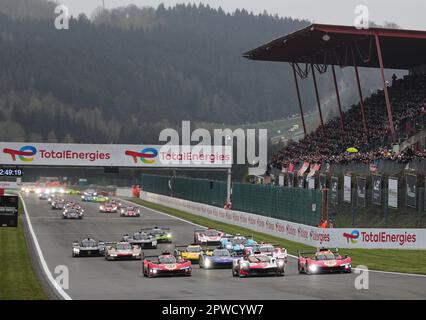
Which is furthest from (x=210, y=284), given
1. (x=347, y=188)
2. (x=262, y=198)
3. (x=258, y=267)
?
(x=262, y=198)

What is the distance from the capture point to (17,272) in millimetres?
36719

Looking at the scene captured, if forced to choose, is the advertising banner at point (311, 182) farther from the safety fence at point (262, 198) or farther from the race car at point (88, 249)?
the race car at point (88, 249)

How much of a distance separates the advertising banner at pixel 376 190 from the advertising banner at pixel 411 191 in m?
2.24

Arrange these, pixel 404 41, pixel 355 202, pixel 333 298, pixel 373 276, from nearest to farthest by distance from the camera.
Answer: pixel 333 298 → pixel 373 276 → pixel 355 202 → pixel 404 41

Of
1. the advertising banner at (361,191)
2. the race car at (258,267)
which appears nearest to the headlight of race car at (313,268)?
the race car at (258,267)

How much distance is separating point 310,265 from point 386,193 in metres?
15.3

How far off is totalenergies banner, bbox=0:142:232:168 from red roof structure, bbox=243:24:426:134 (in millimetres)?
10677

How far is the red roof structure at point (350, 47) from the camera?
6744 cm

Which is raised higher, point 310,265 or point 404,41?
point 404,41

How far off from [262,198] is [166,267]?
3126 cm

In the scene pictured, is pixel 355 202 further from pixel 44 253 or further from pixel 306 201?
pixel 44 253

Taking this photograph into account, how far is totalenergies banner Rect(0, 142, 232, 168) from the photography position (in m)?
86.4
